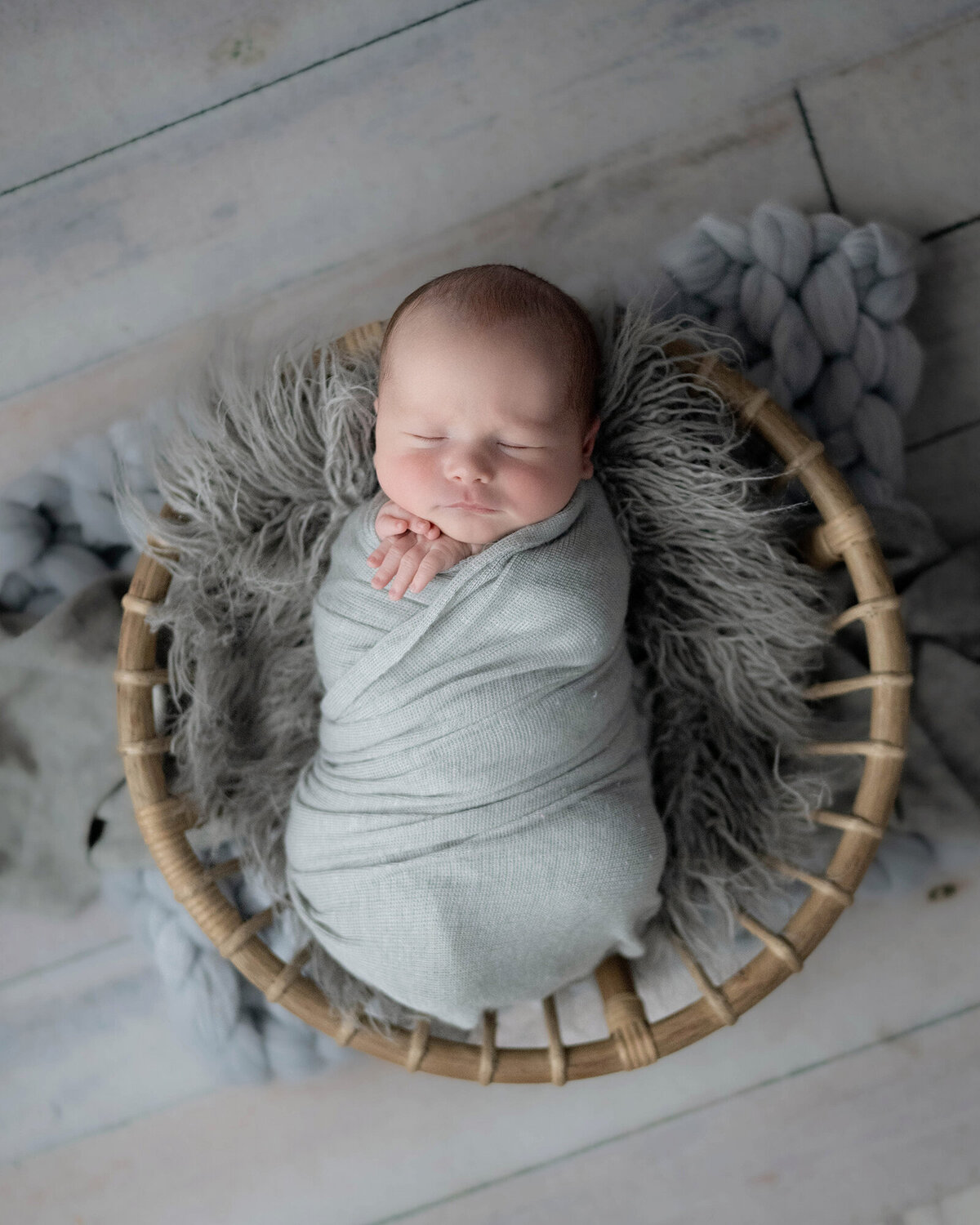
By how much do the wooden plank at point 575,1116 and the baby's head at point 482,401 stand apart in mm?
716

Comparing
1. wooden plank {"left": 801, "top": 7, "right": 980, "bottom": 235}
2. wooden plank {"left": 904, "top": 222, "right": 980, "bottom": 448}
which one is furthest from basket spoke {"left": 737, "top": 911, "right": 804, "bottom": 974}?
wooden plank {"left": 801, "top": 7, "right": 980, "bottom": 235}

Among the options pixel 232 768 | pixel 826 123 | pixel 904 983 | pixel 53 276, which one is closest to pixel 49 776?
pixel 232 768

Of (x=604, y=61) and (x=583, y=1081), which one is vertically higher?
(x=604, y=61)

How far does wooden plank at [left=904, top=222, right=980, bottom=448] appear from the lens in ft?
3.81

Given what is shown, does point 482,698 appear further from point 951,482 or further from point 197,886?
point 951,482

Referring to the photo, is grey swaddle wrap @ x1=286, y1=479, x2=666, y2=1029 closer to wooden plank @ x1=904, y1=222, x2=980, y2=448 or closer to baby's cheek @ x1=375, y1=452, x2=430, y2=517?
baby's cheek @ x1=375, y1=452, x2=430, y2=517

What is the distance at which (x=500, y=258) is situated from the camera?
1188 mm

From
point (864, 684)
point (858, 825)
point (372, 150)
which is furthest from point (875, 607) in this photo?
point (372, 150)

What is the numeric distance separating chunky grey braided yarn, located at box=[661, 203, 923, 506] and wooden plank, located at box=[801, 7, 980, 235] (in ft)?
0.35

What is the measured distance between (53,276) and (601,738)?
91 cm

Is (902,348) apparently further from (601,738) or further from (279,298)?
(279,298)

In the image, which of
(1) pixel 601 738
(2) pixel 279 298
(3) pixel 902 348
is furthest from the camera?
(2) pixel 279 298

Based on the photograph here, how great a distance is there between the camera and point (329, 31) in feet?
3.85

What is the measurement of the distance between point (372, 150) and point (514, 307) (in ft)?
1.63
